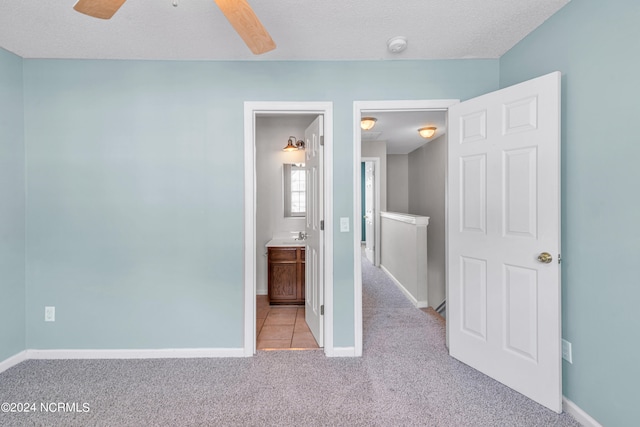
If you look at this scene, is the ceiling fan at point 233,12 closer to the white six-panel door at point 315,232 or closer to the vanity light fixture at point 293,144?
the white six-panel door at point 315,232

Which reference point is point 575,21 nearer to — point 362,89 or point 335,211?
point 362,89

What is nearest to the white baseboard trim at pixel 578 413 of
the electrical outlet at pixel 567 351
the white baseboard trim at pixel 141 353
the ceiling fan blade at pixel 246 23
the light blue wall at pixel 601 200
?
the light blue wall at pixel 601 200

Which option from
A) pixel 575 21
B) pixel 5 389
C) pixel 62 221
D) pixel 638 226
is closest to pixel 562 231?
pixel 638 226

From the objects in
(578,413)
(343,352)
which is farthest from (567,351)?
(343,352)

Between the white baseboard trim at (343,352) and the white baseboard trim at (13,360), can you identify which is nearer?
the white baseboard trim at (13,360)

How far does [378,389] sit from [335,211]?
1.28 m

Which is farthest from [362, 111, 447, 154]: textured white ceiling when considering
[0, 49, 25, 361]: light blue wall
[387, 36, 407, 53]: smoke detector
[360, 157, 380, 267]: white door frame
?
[0, 49, 25, 361]: light blue wall

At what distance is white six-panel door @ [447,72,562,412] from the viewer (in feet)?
5.34

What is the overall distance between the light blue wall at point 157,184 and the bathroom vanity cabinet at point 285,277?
1056 millimetres

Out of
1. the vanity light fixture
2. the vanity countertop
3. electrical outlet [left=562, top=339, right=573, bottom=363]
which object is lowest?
electrical outlet [left=562, top=339, right=573, bottom=363]

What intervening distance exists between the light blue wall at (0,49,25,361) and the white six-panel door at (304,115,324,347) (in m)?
2.28

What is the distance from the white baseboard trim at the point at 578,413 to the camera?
150 cm

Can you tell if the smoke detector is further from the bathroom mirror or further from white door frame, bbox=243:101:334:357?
the bathroom mirror

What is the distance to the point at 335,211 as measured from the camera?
222 cm
